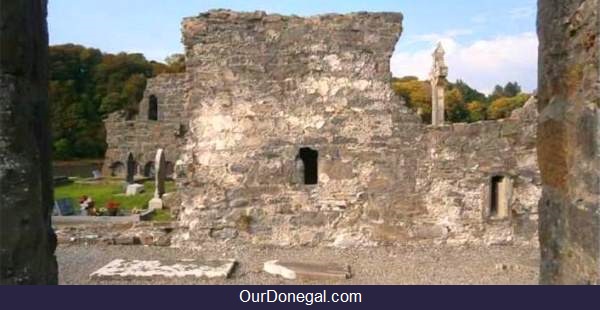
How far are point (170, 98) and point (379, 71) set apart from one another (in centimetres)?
2178

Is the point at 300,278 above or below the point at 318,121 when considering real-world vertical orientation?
→ below

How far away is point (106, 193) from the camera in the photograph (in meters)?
20.5

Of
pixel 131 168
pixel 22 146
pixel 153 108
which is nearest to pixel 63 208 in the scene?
pixel 131 168

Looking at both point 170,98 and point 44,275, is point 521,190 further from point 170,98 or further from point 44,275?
point 170,98

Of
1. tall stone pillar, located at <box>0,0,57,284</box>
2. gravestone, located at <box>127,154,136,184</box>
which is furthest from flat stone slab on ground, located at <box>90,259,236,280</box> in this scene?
gravestone, located at <box>127,154,136,184</box>

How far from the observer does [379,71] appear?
30.5 ft

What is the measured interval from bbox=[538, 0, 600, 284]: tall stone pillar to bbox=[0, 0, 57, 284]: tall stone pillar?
2.29 metres

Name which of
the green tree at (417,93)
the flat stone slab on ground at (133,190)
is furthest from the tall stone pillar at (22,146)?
the green tree at (417,93)

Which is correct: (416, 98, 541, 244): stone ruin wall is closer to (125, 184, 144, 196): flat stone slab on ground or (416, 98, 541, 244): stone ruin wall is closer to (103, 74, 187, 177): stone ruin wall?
(125, 184, 144, 196): flat stone slab on ground

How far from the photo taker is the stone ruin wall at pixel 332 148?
931 centimetres

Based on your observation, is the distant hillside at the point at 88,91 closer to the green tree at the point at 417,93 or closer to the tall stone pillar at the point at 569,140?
the green tree at the point at 417,93

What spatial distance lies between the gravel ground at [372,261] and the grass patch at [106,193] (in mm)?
6571
